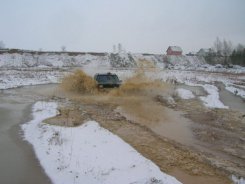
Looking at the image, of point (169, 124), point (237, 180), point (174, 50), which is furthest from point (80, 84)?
point (174, 50)

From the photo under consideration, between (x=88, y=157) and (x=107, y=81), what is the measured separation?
1657 cm

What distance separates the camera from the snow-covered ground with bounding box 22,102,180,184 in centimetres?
852

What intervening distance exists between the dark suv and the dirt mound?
48 centimetres

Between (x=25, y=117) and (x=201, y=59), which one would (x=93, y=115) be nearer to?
(x=25, y=117)

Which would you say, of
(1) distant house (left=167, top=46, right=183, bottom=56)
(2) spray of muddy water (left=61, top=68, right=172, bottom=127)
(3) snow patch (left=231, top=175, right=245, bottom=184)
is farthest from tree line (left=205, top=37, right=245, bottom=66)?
(3) snow patch (left=231, top=175, right=245, bottom=184)

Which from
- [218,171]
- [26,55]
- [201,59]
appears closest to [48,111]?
[218,171]

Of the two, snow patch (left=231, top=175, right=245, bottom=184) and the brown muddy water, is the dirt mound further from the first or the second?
snow patch (left=231, top=175, right=245, bottom=184)

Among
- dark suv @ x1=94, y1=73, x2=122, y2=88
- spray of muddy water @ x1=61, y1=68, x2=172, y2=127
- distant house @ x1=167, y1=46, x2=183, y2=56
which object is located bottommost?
spray of muddy water @ x1=61, y1=68, x2=172, y2=127

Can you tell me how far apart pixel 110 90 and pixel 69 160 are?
52.7 ft

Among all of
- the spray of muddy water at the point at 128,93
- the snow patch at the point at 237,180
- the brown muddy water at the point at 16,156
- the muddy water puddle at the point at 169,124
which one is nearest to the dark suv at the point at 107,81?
the spray of muddy water at the point at 128,93

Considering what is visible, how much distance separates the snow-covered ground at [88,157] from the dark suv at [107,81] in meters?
12.1

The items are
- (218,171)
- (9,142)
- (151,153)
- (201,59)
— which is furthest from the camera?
(201,59)

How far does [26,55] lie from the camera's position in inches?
2906

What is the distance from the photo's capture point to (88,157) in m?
10.1
